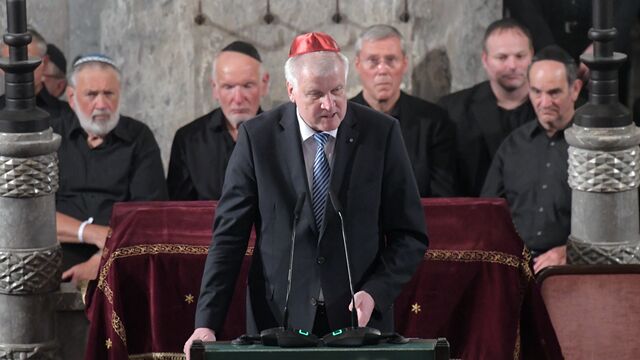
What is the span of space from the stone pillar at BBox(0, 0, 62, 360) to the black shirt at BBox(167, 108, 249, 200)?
1295 millimetres

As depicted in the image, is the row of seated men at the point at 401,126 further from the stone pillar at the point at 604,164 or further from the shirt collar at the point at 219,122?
the stone pillar at the point at 604,164

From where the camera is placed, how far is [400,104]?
892 cm

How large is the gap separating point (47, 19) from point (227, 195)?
4.23 meters

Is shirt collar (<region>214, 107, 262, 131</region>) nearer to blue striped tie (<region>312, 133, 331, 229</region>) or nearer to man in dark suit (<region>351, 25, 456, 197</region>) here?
man in dark suit (<region>351, 25, 456, 197</region>)

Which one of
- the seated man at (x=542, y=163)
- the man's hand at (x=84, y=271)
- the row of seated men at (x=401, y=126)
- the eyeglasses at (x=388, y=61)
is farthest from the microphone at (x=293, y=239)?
the eyeglasses at (x=388, y=61)

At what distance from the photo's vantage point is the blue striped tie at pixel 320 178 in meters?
5.43

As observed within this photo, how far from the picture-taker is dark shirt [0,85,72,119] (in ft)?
29.8

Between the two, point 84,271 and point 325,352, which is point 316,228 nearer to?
point 325,352

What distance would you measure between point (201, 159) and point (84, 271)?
108 cm

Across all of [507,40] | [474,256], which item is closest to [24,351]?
[474,256]

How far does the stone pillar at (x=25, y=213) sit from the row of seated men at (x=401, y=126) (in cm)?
72

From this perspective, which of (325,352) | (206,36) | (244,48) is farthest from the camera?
(206,36)

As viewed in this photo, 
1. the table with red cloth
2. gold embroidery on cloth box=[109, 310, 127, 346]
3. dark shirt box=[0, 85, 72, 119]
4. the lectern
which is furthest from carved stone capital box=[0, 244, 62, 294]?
the lectern

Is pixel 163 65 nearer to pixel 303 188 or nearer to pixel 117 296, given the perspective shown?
pixel 117 296
